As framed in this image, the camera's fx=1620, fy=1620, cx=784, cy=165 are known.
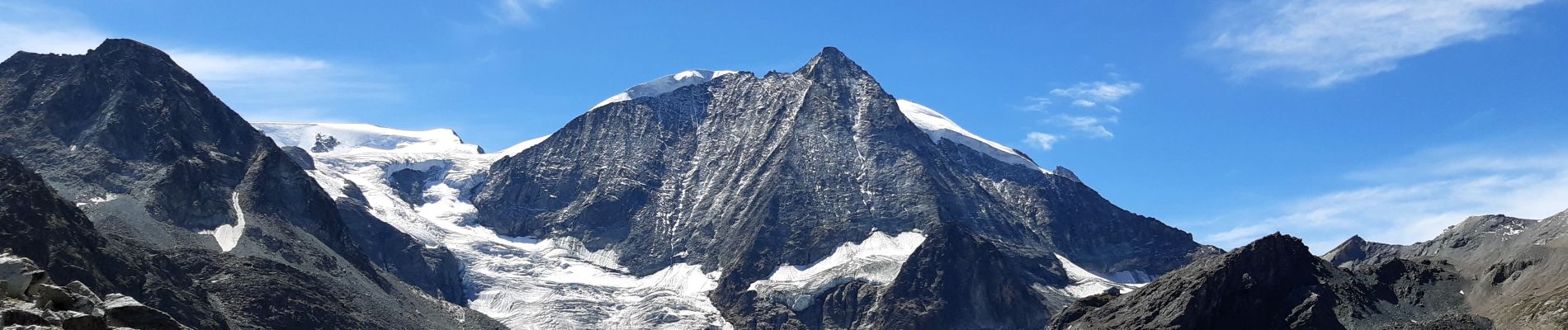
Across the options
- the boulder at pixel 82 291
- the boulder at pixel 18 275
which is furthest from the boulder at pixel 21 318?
the boulder at pixel 18 275

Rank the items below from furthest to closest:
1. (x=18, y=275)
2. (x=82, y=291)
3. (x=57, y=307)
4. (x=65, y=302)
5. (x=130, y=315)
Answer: (x=82, y=291)
(x=130, y=315)
(x=18, y=275)
(x=57, y=307)
(x=65, y=302)

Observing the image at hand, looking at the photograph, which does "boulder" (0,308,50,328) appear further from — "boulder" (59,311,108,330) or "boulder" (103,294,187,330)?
"boulder" (103,294,187,330)

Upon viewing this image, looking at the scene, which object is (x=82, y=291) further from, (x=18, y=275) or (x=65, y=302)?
(x=65, y=302)

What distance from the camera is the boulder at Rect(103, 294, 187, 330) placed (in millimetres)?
55625

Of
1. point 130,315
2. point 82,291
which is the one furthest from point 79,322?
point 82,291

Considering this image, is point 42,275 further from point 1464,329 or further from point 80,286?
point 1464,329

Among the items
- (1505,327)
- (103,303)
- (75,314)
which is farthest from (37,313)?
(1505,327)

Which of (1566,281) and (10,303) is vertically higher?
(1566,281)

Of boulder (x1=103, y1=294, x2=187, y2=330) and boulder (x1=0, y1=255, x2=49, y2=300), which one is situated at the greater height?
boulder (x1=0, y1=255, x2=49, y2=300)

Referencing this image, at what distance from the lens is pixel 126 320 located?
56312 millimetres

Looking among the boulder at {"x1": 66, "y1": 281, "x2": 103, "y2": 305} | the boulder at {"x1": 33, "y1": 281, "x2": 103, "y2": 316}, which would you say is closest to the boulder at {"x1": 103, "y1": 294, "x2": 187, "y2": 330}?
the boulder at {"x1": 66, "y1": 281, "x2": 103, "y2": 305}

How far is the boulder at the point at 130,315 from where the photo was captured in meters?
55.6

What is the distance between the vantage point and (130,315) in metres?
56.2

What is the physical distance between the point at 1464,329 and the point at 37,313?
18404 centimetres
